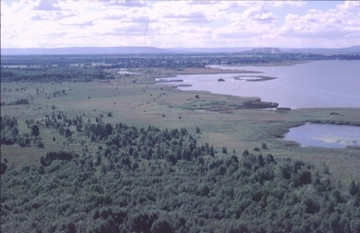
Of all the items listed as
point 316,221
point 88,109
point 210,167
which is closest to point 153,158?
point 210,167

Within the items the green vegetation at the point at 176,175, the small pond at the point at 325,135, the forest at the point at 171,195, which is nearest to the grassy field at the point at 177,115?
the green vegetation at the point at 176,175

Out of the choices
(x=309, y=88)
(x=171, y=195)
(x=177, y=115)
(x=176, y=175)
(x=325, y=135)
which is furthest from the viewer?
(x=309, y=88)

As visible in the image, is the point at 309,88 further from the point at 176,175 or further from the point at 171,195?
the point at 171,195

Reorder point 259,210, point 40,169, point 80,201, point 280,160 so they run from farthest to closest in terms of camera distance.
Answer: point 280,160 → point 40,169 → point 80,201 → point 259,210

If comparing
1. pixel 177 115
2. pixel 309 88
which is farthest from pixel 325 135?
pixel 177 115

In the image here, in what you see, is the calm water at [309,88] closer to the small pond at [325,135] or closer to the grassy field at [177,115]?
the grassy field at [177,115]

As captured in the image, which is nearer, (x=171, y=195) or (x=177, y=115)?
(x=171, y=195)

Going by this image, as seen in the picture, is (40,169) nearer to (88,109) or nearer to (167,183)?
(167,183)
